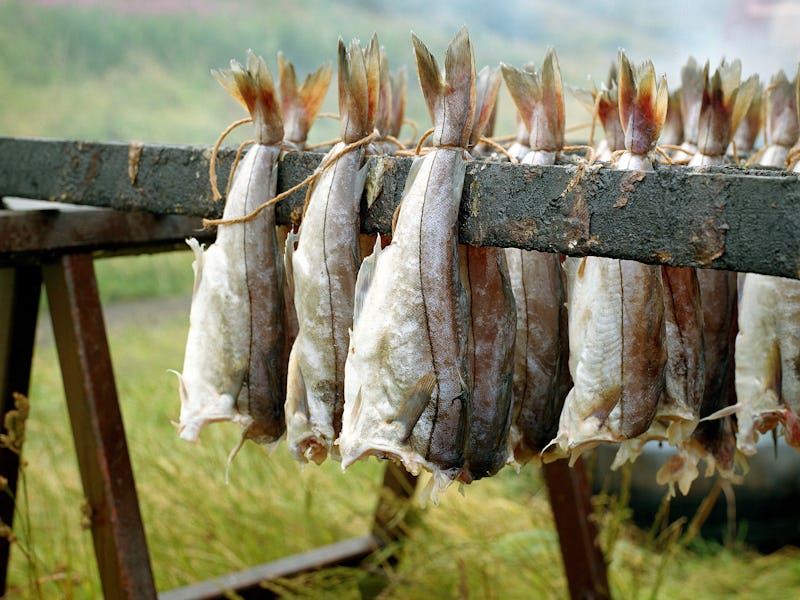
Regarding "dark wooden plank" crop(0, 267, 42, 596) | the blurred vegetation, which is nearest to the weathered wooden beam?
"dark wooden plank" crop(0, 267, 42, 596)

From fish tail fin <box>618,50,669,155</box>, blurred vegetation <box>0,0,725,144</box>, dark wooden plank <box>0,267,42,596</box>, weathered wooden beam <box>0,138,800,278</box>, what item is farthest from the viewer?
blurred vegetation <box>0,0,725,144</box>

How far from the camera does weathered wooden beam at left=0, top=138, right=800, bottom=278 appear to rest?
887 millimetres

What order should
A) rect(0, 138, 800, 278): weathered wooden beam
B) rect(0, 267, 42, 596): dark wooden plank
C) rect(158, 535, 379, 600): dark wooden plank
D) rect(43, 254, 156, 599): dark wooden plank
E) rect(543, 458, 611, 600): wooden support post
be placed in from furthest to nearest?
rect(158, 535, 379, 600): dark wooden plank < rect(543, 458, 611, 600): wooden support post < rect(0, 267, 42, 596): dark wooden plank < rect(43, 254, 156, 599): dark wooden plank < rect(0, 138, 800, 278): weathered wooden beam

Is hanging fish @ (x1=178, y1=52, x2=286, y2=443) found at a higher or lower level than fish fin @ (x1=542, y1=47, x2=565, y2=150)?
lower

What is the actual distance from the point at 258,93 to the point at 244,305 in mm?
281

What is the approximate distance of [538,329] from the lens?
1.23 metres

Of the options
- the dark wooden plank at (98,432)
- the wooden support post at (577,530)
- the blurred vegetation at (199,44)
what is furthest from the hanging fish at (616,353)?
the blurred vegetation at (199,44)

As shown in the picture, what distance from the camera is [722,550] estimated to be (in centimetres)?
344

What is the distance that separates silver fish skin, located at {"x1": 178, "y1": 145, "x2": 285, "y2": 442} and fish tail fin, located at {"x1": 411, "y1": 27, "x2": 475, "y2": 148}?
0.95 feet

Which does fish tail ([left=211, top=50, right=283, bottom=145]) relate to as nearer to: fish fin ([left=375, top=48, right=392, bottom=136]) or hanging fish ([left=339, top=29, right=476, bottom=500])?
fish fin ([left=375, top=48, right=392, bottom=136])

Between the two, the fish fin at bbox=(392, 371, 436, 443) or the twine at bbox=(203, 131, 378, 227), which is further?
the twine at bbox=(203, 131, 378, 227)

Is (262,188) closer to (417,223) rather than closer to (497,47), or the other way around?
(417,223)

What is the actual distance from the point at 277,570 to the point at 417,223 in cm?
173

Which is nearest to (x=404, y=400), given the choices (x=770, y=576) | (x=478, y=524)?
(x=478, y=524)
